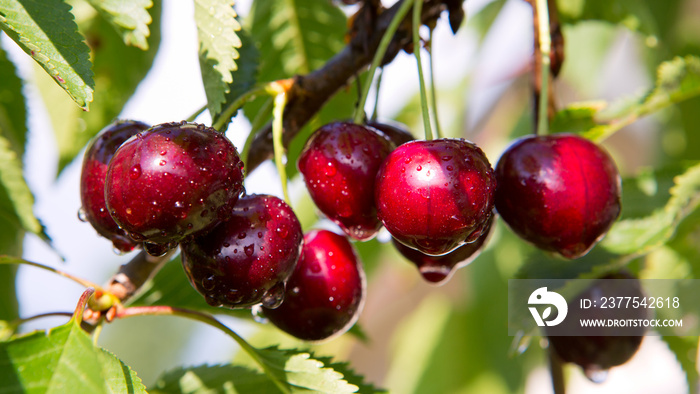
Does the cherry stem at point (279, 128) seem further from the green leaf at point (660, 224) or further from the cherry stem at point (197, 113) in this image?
the green leaf at point (660, 224)

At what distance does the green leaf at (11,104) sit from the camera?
1109 mm

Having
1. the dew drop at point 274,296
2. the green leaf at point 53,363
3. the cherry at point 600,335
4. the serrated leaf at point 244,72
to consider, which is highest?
the serrated leaf at point 244,72

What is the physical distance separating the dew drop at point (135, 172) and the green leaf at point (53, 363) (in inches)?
6.5

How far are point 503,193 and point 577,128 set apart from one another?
32 centimetres

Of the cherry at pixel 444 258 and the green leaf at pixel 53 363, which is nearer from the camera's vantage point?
the green leaf at pixel 53 363

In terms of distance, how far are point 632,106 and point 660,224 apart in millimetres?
202

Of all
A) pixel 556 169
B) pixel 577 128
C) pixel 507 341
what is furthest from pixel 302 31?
pixel 507 341

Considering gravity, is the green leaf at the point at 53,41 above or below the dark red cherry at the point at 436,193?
above

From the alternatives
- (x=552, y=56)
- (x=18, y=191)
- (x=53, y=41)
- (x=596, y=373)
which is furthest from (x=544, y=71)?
(x=18, y=191)

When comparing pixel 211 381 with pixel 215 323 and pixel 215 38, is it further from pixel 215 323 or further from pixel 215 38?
pixel 215 38

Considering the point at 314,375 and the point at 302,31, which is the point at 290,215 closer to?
the point at 314,375

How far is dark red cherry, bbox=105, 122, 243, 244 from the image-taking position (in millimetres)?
661

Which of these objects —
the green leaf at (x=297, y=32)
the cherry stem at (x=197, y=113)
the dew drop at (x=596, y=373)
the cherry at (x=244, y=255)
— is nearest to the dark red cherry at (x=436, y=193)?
the cherry at (x=244, y=255)

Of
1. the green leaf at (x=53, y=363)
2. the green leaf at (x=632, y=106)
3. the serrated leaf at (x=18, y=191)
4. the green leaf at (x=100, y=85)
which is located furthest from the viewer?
the green leaf at (x=100, y=85)
